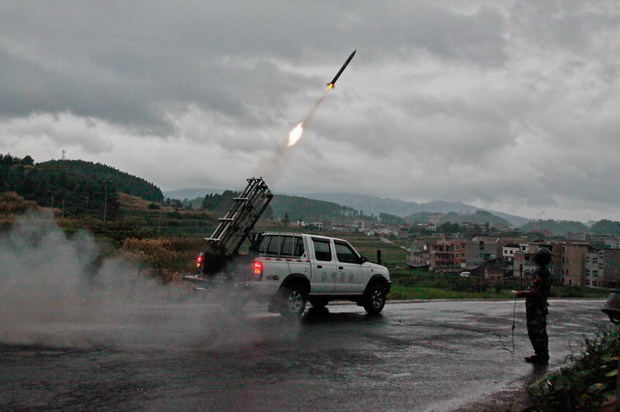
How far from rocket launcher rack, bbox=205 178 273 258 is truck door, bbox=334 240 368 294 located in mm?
2203

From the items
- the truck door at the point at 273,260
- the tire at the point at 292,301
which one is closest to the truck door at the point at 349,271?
the tire at the point at 292,301

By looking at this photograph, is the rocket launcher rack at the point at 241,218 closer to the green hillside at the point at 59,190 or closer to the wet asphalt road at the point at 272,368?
the wet asphalt road at the point at 272,368

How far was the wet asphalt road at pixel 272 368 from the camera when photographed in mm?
6090

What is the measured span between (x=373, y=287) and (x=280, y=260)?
11.4 feet

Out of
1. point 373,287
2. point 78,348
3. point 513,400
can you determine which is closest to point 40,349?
point 78,348

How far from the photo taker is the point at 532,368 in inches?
340

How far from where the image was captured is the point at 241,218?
14.2m

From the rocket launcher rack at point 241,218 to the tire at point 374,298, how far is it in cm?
363

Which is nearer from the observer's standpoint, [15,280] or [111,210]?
[15,280]

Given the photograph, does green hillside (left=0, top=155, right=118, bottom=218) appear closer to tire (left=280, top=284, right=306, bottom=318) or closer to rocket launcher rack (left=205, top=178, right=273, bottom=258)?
rocket launcher rack (left=205, top=178, right=273, bottom=258)

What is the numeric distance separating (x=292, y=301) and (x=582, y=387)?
773 cm

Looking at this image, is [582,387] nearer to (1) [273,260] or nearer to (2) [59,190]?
(1) [273,260]

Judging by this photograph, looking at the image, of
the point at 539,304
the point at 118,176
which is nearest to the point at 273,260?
the point at 539,304

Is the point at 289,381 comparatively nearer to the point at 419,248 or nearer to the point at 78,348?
the point at 78,348
